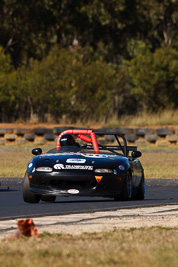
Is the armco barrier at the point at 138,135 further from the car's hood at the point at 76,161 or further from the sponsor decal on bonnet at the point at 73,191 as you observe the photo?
the sponsor decal on bonnet at the point at 73,191

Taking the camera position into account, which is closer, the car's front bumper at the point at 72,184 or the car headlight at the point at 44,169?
the car's front bumper at the point at 72,184

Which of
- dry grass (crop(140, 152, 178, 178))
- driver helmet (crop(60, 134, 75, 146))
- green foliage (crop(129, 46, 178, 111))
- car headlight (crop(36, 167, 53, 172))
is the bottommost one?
green foliage (crop(129, 46, 178, 111))

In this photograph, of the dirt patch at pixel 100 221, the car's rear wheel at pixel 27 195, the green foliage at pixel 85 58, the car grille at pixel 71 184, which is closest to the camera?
the dirt patch at pixel 100 221

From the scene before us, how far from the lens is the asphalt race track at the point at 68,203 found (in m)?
12.0

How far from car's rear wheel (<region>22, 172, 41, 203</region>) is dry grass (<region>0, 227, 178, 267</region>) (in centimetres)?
458

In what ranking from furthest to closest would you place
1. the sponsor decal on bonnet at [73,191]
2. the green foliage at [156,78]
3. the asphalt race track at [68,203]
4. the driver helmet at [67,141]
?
1. the green foliage at [156,78]
2. the driver helmet at [67,141]
3. the sponsor decal on bonnet at [73,191]
4. the asphalt race track at [68,203]

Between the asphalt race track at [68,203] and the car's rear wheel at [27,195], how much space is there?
0.11 m

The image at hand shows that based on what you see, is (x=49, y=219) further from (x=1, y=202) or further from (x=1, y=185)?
(x=1, y=185)

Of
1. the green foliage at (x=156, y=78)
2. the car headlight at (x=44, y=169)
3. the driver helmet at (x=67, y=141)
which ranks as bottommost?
the green foliage at (x=156, y=78)

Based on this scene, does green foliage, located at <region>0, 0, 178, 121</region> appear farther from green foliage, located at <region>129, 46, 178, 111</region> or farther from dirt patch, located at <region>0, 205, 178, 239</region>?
dirt patch, located at <region>0, 205, 178, 239</region>

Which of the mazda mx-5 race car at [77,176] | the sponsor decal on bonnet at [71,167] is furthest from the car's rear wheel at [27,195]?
the sponsor decal on bonnet at [71,167]

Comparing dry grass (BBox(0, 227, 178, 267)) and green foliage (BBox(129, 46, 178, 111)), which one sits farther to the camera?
green foliage (BBox(129, 46, 178, 111))

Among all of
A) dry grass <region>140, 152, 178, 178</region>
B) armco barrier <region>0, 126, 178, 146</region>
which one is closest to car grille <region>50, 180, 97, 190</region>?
dry grass <region>140, 152, 178, 178</region>

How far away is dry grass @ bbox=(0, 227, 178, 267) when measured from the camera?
673 centimetres
